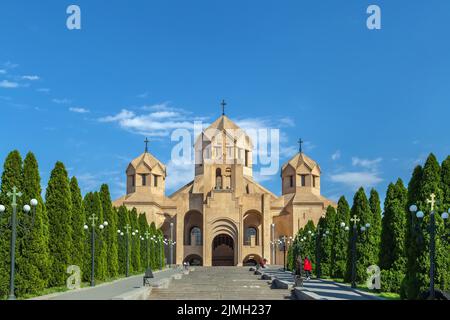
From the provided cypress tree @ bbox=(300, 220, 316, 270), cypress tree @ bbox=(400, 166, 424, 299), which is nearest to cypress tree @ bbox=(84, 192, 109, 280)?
cypress tree @ bbox=(300, 220, 316, 270)

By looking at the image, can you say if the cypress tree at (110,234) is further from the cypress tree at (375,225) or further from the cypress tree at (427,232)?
the cypress tree at (427,232)

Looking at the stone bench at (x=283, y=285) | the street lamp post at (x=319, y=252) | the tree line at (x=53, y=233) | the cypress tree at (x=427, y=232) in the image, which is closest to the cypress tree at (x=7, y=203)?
the tree line at (x=53, y=233)

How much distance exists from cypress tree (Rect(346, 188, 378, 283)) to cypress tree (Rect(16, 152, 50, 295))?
11.4 m

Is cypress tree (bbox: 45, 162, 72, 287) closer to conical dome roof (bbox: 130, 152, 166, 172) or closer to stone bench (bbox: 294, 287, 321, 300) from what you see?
stone bench (bbox: 294, 287, 321, 300)

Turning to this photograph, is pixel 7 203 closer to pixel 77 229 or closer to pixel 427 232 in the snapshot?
pixel 77 229

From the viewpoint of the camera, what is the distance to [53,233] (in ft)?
71.4

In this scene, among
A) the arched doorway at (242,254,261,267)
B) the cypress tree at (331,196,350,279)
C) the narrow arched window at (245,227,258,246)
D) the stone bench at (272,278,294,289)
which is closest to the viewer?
the stone bench at (272,278,294,289)

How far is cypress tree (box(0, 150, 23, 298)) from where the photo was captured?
688 inches

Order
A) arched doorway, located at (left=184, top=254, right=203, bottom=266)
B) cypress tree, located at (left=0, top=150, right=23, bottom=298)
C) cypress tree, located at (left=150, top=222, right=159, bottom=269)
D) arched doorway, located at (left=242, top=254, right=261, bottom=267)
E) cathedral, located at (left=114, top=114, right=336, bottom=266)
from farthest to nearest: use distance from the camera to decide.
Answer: arched doorway, located at (left=184, top=254, right=203, bottom=266), arched doorway, located at (left=242, top=254, right=261, bottom=267), cathedral, located at (left=114, top=114, right=336, bottom=266), cypress tree, located at (left=150, top=222, right=159, bottom=269), cypress tree, located at (left=0, top=150, right=23, bottom=298)

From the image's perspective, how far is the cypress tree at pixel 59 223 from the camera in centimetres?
2130

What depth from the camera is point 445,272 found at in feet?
54.0
